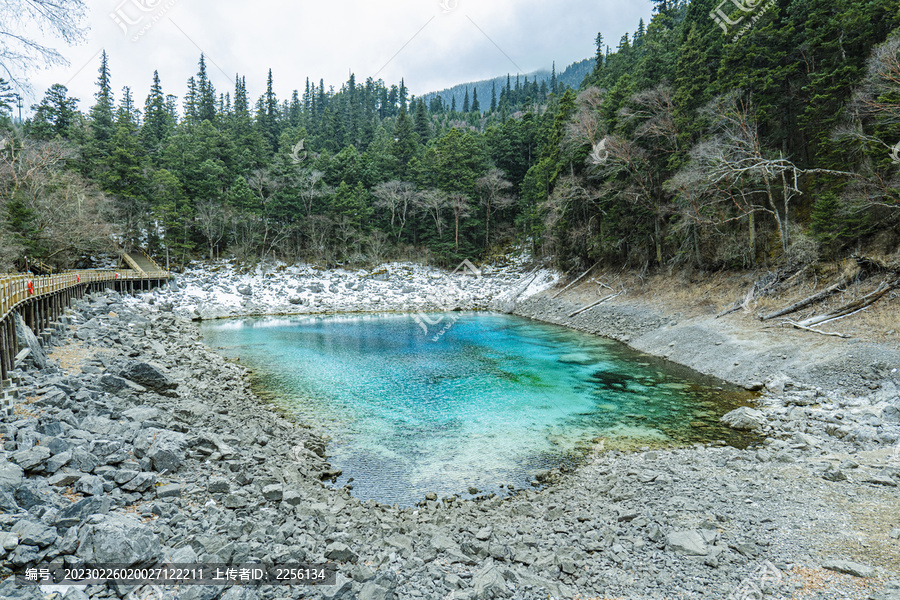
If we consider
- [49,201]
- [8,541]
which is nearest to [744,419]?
[8,541]

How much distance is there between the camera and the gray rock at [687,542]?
4.87 metres

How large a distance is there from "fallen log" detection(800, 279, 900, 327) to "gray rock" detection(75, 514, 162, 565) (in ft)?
61.4

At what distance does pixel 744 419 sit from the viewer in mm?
9859

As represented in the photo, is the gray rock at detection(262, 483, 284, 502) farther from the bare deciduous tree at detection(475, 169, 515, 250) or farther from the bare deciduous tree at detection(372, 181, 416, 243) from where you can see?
the bare deciduous tree at detection(372, 181, 416, 243)

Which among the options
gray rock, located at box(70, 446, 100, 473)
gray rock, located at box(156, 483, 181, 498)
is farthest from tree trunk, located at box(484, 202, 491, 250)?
gray rock, located at box(70, 446, 100, 473)

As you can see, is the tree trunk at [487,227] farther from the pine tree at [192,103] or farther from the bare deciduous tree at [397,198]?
the pine tree at [192,103]

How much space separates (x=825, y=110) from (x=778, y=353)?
44.4ft

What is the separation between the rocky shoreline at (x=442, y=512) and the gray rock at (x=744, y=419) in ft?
0.34

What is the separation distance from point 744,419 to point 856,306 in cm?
824

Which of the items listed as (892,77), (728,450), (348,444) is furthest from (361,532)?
(892,77)

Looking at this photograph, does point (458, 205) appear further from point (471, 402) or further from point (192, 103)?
point (192, 103)

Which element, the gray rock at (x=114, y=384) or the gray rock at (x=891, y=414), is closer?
the gray rock at (x=891, y=414)

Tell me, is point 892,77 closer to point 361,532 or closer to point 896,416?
point 896,416

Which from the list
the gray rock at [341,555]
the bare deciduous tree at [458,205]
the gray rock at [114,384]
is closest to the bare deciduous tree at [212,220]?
the bare deciduous tree at [458,205]
